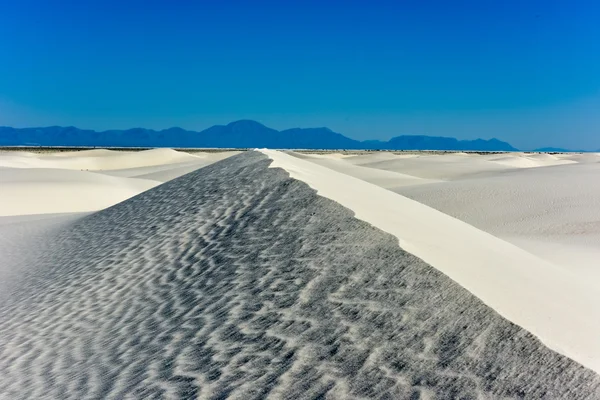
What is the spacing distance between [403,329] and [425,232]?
2.85 m

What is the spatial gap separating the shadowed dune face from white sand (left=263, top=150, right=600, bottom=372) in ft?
0.70

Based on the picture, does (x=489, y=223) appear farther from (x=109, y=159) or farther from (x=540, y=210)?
(x=109, y=159)

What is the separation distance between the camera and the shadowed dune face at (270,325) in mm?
3848

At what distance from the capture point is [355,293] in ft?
16.5

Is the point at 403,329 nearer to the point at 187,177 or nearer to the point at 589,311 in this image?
the point at 589,311

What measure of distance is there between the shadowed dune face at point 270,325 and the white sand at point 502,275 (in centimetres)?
21

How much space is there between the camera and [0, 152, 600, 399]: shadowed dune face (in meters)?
3.85

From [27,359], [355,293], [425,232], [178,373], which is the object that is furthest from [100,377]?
[425,232]

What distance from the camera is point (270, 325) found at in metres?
4.88

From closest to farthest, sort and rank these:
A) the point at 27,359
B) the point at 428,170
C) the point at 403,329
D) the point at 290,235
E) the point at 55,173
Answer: the point at 403,329
the point at 27,359
the point at 290,235
the point at 55,173
the point at 428,170

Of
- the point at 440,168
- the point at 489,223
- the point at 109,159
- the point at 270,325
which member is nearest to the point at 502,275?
the point at 270,325

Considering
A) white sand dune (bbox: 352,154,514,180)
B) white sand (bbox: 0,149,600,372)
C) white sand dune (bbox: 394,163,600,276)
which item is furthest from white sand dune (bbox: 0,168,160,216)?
white sand dune (bbox: 352,154,514,180)

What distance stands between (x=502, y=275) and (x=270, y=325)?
2424mm

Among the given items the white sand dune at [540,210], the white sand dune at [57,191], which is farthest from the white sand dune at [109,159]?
the white sand dune at [540,210]
